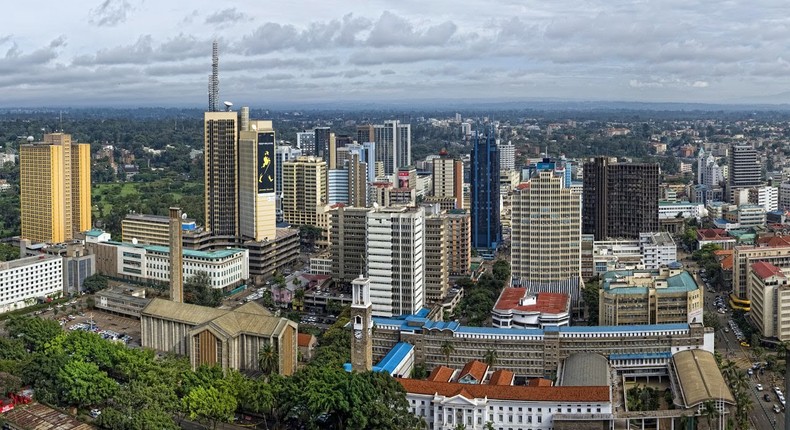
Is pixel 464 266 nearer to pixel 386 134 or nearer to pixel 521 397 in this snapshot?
pixel 521 397

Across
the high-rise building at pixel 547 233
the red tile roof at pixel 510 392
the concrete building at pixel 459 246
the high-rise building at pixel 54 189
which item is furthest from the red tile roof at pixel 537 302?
the high-rise building at pixel 54 189

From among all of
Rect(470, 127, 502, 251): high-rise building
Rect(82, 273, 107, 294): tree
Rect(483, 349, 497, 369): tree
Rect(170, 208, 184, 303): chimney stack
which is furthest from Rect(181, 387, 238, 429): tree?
Rect(470, 127, 502, 251): high-rise building

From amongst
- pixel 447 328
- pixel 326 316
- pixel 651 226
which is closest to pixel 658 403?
pixel 447 328

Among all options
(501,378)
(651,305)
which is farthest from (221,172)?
(501,378)

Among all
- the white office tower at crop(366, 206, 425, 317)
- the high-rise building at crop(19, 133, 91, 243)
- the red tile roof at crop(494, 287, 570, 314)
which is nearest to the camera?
the red tile roof at crop(494, 287, 570, 314)

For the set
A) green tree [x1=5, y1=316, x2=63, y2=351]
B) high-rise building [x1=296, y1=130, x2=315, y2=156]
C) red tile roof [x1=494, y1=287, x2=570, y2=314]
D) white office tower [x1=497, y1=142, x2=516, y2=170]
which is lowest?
green tree [x1=5, y1=316, x2=63, y2=351]

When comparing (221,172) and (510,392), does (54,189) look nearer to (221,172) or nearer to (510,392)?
(221,172)

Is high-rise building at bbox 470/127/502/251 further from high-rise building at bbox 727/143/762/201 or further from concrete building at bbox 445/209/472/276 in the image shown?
high-rise building at bbox 727/143/762/201

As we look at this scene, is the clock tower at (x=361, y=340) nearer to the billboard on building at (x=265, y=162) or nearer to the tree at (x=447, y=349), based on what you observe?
the tree at (x=447, y=349)
